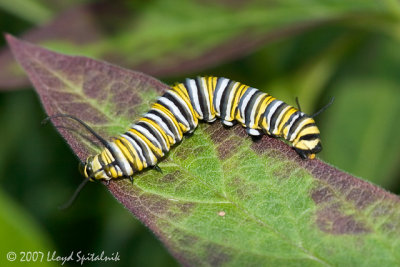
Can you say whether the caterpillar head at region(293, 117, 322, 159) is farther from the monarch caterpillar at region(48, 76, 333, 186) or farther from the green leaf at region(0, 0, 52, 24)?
the green leaf at region(0, 0, 52, 24)

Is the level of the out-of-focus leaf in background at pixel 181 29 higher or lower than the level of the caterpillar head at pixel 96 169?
higher

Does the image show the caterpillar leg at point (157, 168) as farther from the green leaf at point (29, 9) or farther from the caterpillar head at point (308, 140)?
the green leaf at point (29, 9)

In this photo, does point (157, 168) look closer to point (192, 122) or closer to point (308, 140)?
point (192, 122)

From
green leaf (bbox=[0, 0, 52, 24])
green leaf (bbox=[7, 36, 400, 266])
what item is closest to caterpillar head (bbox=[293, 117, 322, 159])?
green leaf (bbox=[7, 36, 400, 266])

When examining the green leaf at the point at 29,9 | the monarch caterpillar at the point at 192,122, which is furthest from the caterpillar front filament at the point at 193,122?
the green leaf at the point at 29,9

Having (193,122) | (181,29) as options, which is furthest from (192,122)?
(181,29)

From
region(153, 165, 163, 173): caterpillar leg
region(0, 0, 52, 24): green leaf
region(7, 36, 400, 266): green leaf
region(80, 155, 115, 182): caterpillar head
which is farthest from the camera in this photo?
region(0, 0, 52, 24): green leaf
